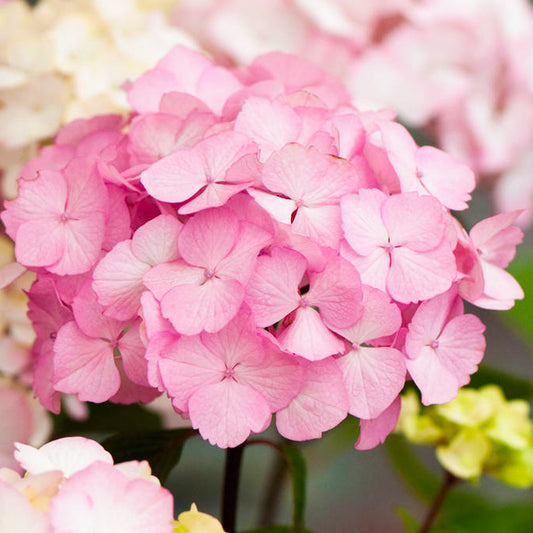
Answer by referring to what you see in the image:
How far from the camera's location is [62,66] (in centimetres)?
48

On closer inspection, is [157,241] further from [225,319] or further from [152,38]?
[152,38]

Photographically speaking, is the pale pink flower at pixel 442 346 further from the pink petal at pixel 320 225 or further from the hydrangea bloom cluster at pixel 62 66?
the hydrangea bloom cluster at pixel 62 66

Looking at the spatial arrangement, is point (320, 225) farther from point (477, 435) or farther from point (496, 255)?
point (477, 435)

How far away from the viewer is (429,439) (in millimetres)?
454

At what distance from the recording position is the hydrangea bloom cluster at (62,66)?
47 cm

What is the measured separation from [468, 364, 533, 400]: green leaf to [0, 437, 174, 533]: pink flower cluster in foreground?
1.18 ft

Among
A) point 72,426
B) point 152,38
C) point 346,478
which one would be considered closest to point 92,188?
point 152,38

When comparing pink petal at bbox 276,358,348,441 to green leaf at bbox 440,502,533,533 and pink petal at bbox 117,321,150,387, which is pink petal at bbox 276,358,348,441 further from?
green leaf at bbox 440,502,533,533

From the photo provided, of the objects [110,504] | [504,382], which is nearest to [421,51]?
[504,382]

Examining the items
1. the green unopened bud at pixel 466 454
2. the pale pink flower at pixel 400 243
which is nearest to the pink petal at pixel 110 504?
the pale pink flower at pixel 400 243

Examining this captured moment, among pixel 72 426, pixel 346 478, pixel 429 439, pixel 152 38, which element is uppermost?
pixel 152 38

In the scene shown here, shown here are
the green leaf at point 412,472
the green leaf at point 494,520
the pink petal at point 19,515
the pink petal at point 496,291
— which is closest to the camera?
the pink petal at point 19,515

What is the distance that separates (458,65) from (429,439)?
277 mm

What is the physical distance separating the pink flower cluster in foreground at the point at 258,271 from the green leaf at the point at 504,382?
0.24 m
